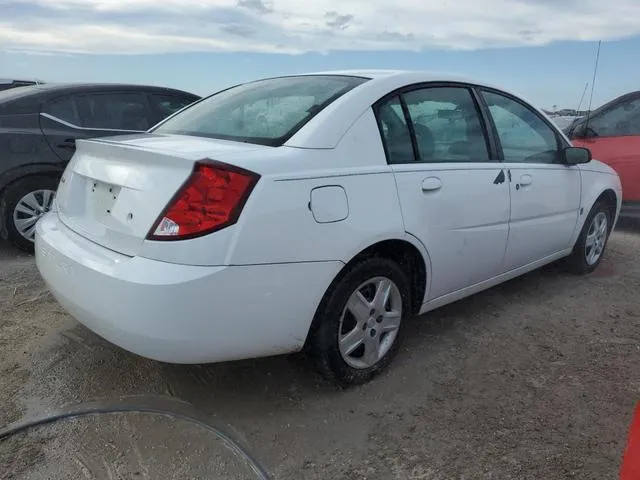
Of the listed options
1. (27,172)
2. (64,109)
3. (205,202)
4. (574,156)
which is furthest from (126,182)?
(64,109)

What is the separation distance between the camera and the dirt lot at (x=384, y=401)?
7.79 ft

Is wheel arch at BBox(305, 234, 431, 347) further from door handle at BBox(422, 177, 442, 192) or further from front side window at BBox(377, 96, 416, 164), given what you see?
front side window at BBox(377, 96, 416, 164)

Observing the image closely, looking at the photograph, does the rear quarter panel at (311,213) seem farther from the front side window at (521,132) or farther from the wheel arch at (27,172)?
the wheel arch at (27,172)

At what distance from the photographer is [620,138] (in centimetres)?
643

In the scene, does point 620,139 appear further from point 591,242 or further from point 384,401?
point 384,401

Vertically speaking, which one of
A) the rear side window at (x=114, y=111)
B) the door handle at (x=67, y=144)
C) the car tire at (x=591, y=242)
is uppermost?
the rear side window at (x=114, y=111)

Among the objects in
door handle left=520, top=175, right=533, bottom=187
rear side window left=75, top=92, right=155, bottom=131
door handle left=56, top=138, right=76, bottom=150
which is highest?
rear side window left=75, top=92, right=155, bottom=131

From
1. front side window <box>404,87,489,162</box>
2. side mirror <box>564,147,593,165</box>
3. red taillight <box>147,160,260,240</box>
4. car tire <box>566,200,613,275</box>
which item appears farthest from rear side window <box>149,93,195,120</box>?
car tire <box>566,200,613,275</box>

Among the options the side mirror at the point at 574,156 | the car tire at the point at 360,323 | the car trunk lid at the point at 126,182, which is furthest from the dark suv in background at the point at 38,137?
the side mirror at the point at 574,156

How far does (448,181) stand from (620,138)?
425 centimetres

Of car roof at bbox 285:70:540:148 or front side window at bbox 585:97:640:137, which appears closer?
car roof at bbox 285:70:540:148

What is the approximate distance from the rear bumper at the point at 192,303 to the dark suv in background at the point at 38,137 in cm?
273

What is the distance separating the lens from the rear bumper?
225 cm

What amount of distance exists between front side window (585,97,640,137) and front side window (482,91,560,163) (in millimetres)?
2785
